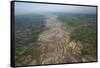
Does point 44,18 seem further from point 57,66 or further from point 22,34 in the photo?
point 57,66

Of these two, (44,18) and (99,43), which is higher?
(44,18)


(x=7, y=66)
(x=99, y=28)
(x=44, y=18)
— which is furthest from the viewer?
(x=99, y=28)

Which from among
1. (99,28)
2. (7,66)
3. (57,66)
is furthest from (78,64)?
(7,66)

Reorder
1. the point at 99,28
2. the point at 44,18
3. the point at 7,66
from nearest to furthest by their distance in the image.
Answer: the point at 7,66, the point at 44,18, the point at 99,28

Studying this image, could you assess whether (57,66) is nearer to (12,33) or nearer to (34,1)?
(12,33)

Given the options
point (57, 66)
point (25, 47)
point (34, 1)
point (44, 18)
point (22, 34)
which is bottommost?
point (57, 66)

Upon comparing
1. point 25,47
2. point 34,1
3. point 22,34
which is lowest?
point 25,47

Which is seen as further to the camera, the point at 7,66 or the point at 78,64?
the point at 78,64

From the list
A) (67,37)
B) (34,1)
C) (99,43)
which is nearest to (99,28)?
(99,43)

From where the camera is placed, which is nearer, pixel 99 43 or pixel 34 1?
pixel 34 1
